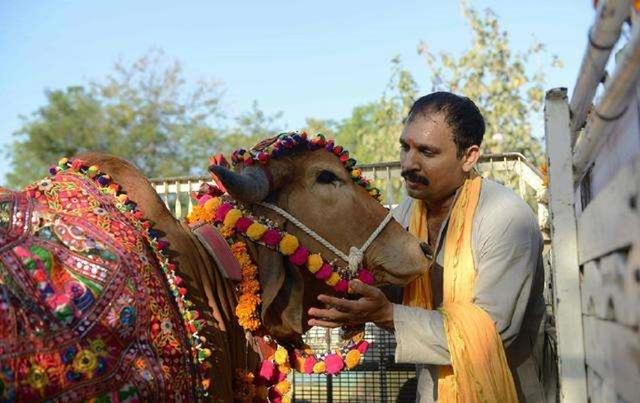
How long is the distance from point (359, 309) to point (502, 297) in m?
0.55

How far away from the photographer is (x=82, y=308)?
1907 millimetres

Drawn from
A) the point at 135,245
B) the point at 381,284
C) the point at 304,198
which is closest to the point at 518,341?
the point at 381,284

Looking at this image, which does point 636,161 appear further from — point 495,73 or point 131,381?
point 495,73

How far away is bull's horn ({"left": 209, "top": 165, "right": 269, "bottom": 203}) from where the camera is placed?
255cm

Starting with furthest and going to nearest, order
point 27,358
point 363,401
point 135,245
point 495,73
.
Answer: point 495,73 → point 363,401 → point 135,245 → point 27,358

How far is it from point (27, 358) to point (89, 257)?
0.34 meters

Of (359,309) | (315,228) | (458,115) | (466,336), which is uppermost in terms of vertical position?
(458,115)

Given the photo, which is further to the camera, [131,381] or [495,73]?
[495,73]

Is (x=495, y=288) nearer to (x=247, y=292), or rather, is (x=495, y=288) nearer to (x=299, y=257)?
(x=299, y=257)

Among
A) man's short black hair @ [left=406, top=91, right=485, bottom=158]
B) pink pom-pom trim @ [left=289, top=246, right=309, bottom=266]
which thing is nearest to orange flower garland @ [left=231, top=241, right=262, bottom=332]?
pink pom-pom trim @ [left=289, top=246, right=309, bottom=266]

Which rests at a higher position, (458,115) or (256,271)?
(458,115)

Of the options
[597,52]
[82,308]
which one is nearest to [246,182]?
[82,308]

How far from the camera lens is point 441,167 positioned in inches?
117

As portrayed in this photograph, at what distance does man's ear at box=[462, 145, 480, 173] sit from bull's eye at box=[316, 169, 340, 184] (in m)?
0.56
